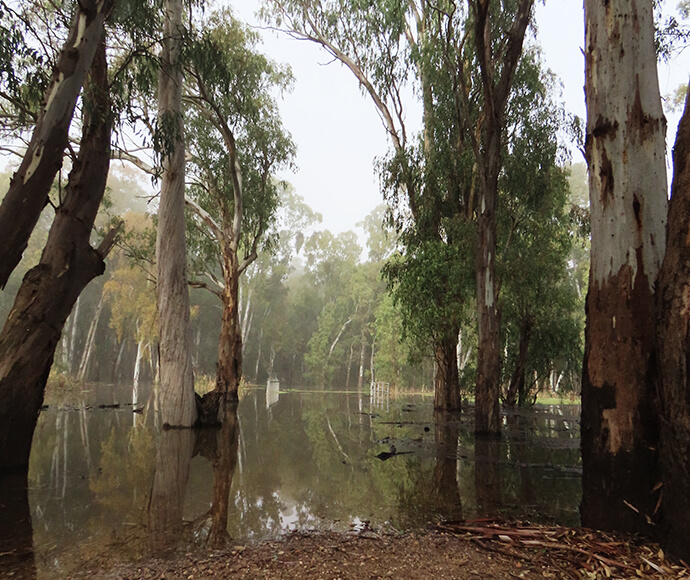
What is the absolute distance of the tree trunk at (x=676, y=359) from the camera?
230cm

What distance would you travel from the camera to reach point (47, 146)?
4809mm

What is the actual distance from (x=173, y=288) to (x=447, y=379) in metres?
8.44

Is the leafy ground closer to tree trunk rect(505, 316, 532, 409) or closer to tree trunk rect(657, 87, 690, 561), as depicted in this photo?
tree trunk rect(657, 87, 690, 561)

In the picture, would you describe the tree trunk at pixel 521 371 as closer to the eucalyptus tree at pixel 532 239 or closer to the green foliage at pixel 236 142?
the eucalyptus tree at pixel 532 239

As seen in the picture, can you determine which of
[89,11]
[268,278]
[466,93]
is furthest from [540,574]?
[268,278]

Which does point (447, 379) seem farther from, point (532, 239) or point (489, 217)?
point (489, 217)

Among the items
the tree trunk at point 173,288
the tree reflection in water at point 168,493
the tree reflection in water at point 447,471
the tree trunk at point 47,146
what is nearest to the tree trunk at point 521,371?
the tree reflection in water at point 447,471

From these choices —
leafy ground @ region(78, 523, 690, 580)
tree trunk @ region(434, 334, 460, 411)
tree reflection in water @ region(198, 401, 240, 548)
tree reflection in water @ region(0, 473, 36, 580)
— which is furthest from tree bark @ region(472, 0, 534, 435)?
tree reflection in water @ region(0, 473, 36, 580)

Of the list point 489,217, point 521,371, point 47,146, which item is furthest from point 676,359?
point 521,371

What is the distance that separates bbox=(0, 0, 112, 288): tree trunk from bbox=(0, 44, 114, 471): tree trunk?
0.33m

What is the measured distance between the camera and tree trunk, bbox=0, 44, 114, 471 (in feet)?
15.1

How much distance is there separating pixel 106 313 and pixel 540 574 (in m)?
40.2

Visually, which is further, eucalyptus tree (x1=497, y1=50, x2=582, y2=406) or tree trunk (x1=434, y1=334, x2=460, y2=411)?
tree trunk (x1=434, y1=334, x2=460, y2=411)

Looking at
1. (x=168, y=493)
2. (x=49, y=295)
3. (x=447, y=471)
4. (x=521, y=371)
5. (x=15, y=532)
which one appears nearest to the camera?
(x=15, y=532)
